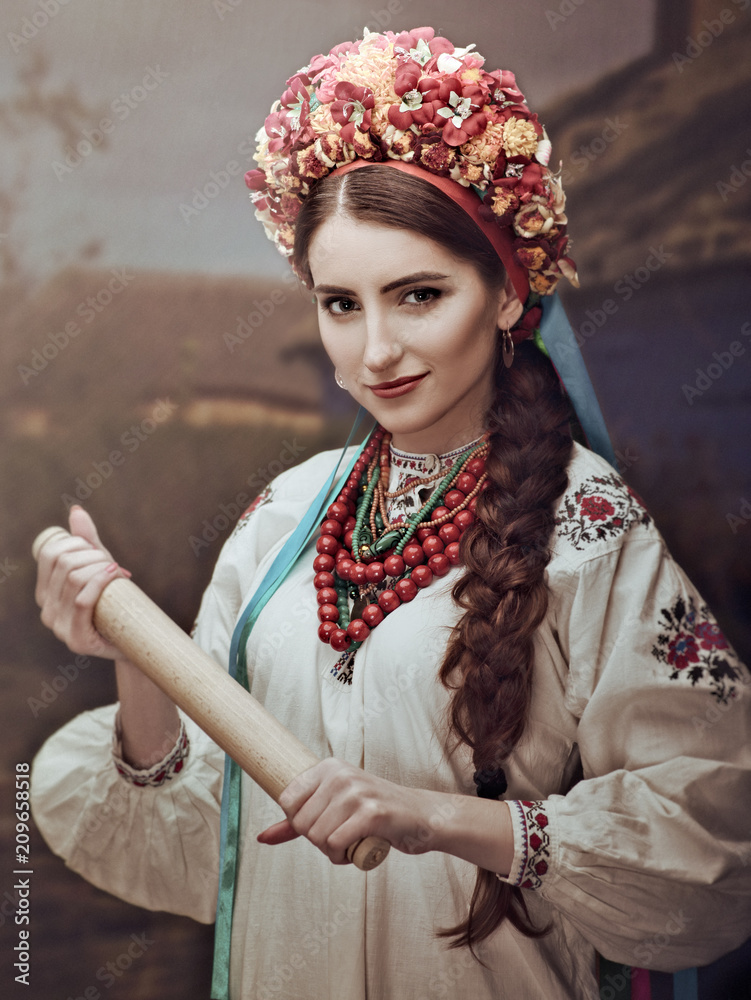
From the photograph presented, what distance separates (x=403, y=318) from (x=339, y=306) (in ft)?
0.38

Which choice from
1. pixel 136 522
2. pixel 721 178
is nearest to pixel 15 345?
pixel 136 522

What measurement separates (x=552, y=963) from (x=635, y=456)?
2.65ft

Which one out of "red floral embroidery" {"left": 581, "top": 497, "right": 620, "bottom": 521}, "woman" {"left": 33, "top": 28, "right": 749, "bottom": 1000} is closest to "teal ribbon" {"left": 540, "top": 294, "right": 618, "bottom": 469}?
"woman" {"left": 33, "top": 28, "right": 749, "bottom": 1000}

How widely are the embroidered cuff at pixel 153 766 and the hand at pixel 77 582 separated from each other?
0.17 m

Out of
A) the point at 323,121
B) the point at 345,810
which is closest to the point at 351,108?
the point at 323,121

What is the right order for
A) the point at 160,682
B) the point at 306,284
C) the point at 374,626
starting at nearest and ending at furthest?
the point at 160,682
the point at 374,626
the point at 306,284

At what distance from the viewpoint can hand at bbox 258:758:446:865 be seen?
45.7 inches

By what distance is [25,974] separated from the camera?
155 cm

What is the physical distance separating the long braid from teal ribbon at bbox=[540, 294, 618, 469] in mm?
40

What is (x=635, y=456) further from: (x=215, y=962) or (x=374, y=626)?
(x=215, y=962)

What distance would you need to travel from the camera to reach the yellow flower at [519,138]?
4.39 ft

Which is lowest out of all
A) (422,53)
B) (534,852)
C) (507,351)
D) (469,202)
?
(534,852)

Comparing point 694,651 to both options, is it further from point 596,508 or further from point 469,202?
point 469,202

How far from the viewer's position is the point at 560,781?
4.45ft
